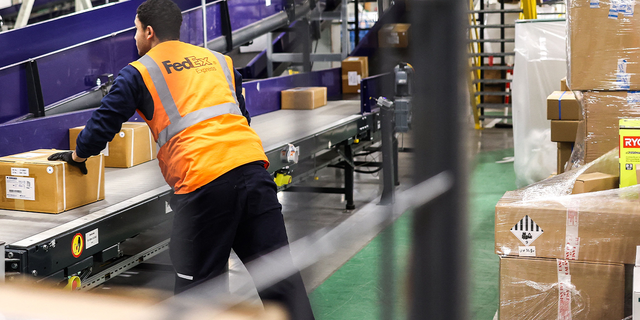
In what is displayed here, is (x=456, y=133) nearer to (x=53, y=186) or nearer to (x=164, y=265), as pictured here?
(x=53, y=186)

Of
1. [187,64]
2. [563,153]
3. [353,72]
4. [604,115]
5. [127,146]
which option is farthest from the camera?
[353,72]

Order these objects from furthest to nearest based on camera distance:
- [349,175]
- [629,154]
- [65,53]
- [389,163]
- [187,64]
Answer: [349,175], [65,53], [629,154], [187,64], [389,163]

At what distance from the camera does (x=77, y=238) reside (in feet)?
7.06

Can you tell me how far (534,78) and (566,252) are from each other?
11.2ft

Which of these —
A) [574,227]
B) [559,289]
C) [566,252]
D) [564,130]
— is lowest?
[559,289]

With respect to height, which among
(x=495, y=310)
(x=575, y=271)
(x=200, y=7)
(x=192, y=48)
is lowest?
(x=495, y=310)

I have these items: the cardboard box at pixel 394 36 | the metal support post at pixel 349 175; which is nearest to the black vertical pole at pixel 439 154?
the cardboard box at pixel 394 36

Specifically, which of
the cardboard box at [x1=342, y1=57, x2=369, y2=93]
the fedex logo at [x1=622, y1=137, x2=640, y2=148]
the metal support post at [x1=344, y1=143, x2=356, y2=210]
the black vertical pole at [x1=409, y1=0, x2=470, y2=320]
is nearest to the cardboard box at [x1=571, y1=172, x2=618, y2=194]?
the fedex logo at [x1=622, y1=137, x2=640, y2=148]

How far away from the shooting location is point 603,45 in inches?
127

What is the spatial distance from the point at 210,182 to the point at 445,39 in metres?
1.70

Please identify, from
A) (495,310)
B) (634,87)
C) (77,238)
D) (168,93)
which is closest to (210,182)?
(168,93)

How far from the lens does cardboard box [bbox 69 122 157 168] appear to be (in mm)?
3123

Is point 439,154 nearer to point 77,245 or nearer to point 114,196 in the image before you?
point 77,245

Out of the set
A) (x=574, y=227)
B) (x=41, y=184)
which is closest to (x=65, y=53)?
(x=41, y=184)
